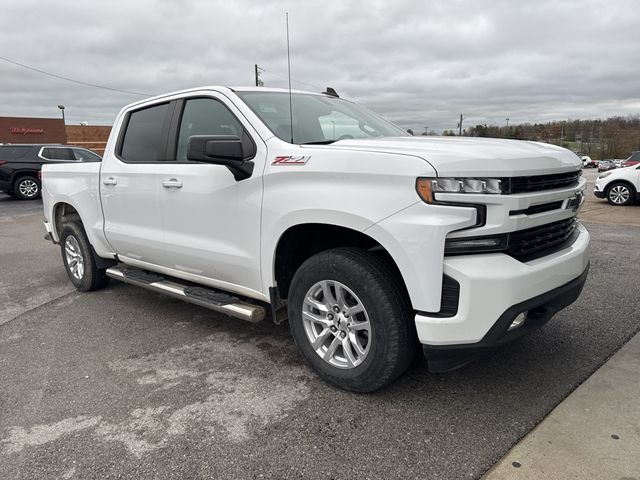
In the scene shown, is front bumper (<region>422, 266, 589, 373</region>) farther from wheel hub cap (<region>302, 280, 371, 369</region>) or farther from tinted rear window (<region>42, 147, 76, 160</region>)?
tinted rear window (<region>42, 147, 76, 160</region>)

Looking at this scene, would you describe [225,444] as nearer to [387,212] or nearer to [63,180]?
[387,212]

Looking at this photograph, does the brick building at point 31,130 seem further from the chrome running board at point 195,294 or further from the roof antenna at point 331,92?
the roof antenna at point 331,92

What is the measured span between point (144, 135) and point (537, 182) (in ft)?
10.7

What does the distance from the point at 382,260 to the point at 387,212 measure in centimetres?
37

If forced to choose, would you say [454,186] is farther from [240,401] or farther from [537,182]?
[240,401]

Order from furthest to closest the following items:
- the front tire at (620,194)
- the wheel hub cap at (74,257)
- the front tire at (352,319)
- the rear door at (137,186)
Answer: the front tire at (620,194) → the wheel hub cap at (74,257) → the rear door at (137,186) → the front tire at (352,319)

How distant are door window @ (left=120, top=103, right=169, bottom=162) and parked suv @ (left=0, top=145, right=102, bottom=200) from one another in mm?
13081

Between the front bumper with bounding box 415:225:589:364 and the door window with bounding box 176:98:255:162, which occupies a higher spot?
the door window with bounding box 176:98:255:162

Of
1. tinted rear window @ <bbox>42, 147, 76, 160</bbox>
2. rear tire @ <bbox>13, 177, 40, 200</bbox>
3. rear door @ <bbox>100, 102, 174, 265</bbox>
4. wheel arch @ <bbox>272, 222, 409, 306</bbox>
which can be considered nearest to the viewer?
wheel arch @ <bbox>272, 222, 409, 306</bbox>

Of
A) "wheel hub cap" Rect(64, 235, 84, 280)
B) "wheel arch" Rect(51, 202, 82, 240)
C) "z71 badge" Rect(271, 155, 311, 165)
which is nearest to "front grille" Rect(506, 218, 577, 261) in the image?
"z71 badge" Rect(271, 155, 311, 165)

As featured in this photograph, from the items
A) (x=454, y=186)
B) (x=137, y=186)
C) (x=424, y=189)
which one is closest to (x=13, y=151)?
(x=137, y=186)

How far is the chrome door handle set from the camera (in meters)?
3.80

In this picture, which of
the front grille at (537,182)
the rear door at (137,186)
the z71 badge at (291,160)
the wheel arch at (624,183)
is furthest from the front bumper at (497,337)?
the wheel arch at (624,183)

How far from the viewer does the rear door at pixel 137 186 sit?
4.14m
